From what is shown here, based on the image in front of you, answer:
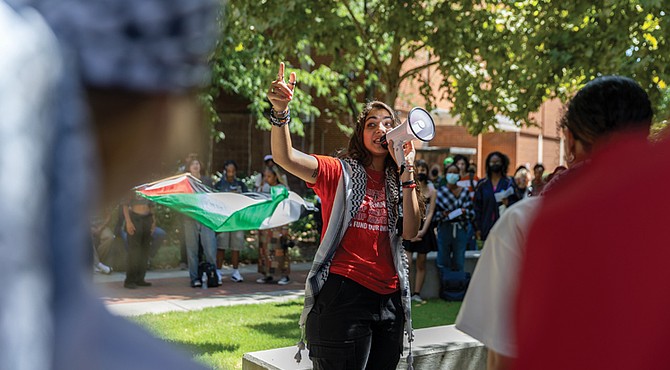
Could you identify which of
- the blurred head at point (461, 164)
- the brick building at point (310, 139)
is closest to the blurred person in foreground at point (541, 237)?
the blurred head at point (461, 164)

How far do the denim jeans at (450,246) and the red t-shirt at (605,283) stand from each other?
30.2ft

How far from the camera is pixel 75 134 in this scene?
1.44ft

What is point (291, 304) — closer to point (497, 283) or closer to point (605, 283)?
point (497, 283)

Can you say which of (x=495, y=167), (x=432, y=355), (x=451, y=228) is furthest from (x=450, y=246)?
(x=432, y=355)

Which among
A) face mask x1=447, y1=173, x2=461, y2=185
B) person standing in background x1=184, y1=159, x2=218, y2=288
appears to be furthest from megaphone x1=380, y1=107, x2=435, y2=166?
face mask x1=447, y1=173, x2=461, y2=185

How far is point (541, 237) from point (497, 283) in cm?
31

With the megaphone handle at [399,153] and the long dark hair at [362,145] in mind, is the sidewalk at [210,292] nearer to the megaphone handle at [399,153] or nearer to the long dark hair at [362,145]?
the long dark hair at [362,145]

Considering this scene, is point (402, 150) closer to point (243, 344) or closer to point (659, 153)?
point (659, 153)

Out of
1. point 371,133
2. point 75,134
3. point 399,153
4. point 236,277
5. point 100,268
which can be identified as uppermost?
point 371,133

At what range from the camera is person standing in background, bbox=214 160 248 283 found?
11172 mm

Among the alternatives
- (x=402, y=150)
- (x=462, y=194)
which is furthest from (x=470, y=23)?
(x=402, y=150)

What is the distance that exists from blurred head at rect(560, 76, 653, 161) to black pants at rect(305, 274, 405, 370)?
5.42 feet

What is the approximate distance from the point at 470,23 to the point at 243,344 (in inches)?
326

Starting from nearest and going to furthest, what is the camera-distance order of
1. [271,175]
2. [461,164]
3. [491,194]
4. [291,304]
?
[291,304], [491,194], [271,175], [461,164]
